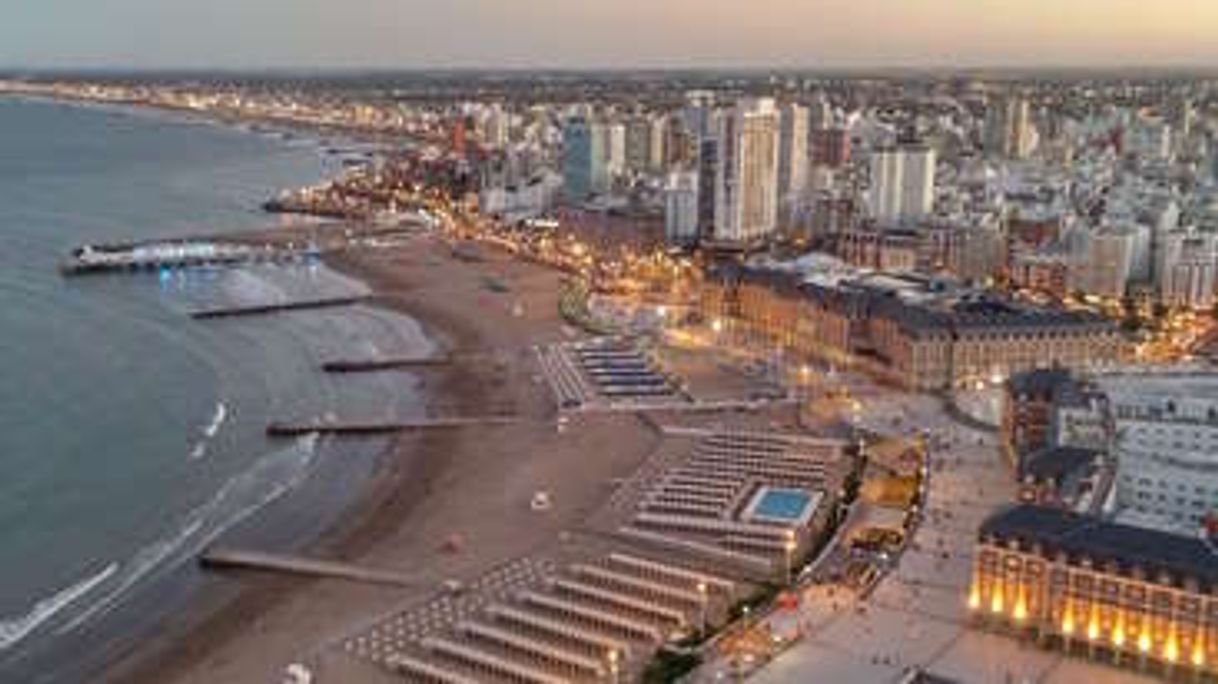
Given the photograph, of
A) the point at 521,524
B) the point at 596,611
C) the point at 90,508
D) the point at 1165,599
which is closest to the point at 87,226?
the point at 90,508

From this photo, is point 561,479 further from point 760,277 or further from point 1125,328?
point 1125,328

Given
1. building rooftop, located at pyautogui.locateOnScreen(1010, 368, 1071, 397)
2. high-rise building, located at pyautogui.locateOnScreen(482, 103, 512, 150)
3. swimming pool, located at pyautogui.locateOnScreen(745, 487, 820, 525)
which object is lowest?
swimming pool, located at pyautogui.locateOnScreen(745, 487, 820, 525)

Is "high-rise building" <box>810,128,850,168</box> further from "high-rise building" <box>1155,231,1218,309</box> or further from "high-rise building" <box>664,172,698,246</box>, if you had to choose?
"high-rise building" <box>1155,231,1218,309</box>

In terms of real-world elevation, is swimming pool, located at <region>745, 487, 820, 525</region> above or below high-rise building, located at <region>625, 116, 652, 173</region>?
below

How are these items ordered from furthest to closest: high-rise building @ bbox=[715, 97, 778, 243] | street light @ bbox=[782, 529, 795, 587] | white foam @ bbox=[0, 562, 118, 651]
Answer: high-rise building @ bbox=[715, 97, 778, 243]
street light @ bbox=[782, 529, 795, 587]
white foam @ bbox=[0, 562, 118, 651]

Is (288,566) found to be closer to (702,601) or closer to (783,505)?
(702,601)

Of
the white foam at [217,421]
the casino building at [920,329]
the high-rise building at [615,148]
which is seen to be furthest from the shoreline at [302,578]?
the high-rise building at [615,148]

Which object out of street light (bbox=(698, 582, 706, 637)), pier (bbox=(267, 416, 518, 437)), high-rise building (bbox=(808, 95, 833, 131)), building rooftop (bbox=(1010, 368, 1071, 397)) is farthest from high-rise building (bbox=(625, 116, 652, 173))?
street light (bbox=(698, 582, 706, 637))
